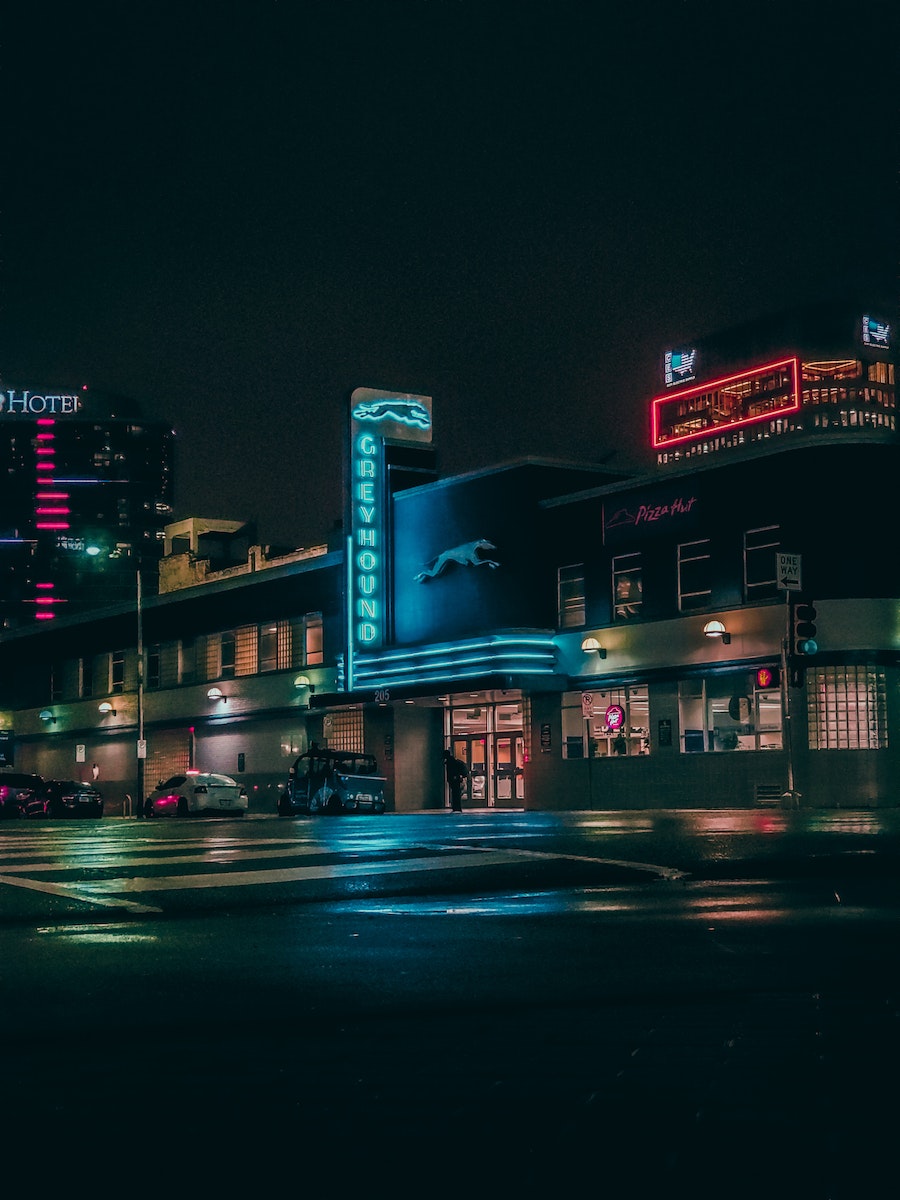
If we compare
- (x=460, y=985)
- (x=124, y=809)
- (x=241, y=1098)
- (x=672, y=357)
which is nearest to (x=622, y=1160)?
(x=241, y=1098)

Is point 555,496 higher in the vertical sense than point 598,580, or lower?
higher

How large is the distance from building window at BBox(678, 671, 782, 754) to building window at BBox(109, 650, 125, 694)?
3271cm

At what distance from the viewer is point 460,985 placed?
8.02 meters

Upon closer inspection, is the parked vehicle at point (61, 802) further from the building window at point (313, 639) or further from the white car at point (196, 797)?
the building window at point (313, 639)

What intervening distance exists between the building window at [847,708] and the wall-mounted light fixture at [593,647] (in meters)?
7.19

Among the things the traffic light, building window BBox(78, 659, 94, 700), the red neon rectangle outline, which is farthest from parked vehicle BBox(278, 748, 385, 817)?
the red neon rectangle outline

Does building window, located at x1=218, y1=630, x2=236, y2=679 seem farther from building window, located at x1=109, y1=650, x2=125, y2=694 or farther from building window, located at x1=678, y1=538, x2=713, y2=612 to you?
building window, located at x1=678, y1=538, x2=713, y2=612

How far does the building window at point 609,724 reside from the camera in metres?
42.1

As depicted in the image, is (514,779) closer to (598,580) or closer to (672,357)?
(598,580)

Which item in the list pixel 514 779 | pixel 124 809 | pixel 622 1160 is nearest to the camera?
pixel 622 1160

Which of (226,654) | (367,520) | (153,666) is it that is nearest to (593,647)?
(367,520)

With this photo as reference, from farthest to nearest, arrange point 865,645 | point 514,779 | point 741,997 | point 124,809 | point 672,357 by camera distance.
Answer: point 672,357 < point 124,809 < point 514,779 < point 865,645 < point 741,997

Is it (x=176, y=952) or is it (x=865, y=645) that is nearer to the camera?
(x=176, y=952)

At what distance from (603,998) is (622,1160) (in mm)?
3046
